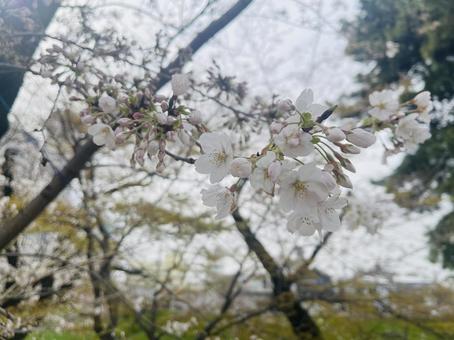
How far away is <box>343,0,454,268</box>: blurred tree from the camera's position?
6480 mm

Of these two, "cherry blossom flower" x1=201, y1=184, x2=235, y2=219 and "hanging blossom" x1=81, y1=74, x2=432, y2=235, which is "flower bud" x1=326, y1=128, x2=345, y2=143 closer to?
"hanging blossom" x1=81, y1=74, x2=432, y2=235

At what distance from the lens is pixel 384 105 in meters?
1.17

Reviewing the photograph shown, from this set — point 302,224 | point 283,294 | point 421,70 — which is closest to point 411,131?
point 302,224

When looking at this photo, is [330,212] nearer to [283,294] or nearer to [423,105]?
[423,105]

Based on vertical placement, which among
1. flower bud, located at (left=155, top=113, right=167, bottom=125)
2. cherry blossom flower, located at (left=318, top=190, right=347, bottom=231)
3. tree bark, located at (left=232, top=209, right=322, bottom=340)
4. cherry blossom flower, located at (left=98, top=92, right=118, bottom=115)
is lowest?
cherry blossom flower, located at (left=318, top=190, right=347, bottom=231)

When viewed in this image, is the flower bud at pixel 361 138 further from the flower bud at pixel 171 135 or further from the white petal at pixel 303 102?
the flower bud at pixel 171 135

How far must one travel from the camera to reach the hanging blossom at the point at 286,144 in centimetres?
75

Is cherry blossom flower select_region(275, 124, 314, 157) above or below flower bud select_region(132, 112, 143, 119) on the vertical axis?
below

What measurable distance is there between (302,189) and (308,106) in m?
0.18

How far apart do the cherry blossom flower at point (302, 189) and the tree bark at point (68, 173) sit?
1230 millimetres

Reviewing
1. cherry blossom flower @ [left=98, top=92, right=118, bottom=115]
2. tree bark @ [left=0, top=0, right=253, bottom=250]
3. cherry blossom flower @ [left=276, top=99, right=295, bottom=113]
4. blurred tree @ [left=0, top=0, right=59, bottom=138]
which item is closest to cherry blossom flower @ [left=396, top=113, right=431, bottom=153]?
cherry blossom flower @ [left=276, top=99, right=295, bottom=113]

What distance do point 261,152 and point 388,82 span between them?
318 inches

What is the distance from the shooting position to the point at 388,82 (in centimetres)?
787

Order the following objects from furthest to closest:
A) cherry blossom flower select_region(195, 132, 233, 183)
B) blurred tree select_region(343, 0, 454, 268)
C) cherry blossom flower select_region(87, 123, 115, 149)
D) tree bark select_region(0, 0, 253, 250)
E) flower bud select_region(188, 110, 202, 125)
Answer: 1. blurred tree select_region(343, 0, 454, 268)
2. tree bark select_region(0, 0, 253, 250)
3. cherry blossom flower select_region(87, 123, 115, 149)
4. flower bud select_region(188, 110, 202, 125)
5. cherry blossom flower select_region(195, 132, 233, 183)
